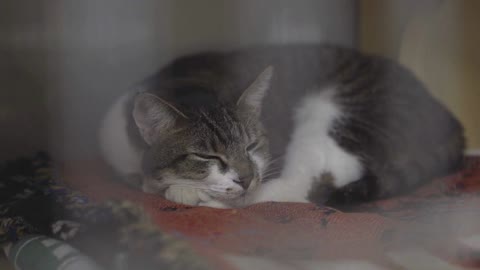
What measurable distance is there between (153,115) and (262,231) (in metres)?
0.43

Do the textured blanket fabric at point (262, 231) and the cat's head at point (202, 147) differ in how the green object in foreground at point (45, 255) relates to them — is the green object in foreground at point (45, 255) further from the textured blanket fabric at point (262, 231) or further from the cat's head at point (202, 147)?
the cat's head at point (202, 147)

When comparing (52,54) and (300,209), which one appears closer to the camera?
(300,209)

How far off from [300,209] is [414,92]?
1.79ft

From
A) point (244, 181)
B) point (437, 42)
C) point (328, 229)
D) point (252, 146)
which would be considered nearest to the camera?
point (328, 229)

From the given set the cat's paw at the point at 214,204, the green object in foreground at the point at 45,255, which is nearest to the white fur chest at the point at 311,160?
the cat's paw at the point at 214,204

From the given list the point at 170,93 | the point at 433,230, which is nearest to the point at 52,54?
the point at 170,93

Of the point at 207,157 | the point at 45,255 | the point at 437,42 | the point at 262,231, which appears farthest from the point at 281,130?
the point at 45,255

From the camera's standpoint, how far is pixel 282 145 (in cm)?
148

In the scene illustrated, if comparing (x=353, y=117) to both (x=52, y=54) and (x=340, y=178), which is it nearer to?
(x=340, y=178)

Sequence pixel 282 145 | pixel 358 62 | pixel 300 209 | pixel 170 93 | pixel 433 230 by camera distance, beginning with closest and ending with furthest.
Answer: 1. pixel 433 230
2. pixel 300 209
3. pixel 170 93
4. pixel 282 145
5. pixel 358 62

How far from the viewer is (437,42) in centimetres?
158

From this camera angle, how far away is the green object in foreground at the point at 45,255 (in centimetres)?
Answer: 84

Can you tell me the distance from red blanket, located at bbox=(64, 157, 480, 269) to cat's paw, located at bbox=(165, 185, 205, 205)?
5 cm

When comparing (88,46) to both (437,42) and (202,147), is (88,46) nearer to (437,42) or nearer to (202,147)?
(202,147)
